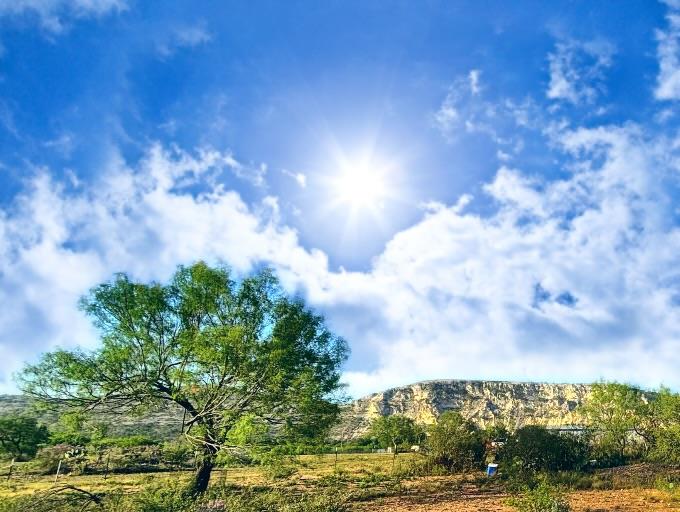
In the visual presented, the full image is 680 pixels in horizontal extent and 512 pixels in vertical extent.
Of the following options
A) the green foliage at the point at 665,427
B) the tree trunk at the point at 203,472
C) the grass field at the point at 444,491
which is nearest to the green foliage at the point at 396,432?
the grass field at the point at 444,491

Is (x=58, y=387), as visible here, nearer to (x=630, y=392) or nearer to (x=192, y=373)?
(x=192, y=373)

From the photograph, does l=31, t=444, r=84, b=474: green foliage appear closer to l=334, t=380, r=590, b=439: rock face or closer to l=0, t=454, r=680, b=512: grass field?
l=0, t=454, r=680, b=512: grass field

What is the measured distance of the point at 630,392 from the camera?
56094mm

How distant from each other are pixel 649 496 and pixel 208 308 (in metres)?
25.7

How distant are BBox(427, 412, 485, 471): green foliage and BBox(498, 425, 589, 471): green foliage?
7.29 feet

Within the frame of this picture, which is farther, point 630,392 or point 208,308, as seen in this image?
point 630,392

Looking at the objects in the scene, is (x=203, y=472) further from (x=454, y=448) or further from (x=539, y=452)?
(x=539, y=452)

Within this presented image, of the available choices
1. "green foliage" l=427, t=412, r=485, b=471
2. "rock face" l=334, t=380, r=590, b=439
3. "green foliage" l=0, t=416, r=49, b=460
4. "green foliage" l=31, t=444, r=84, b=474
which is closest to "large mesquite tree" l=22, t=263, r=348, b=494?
"green foliage" l=427, t=412, r=485, b=471

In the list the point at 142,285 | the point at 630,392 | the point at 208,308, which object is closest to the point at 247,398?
the point at 208,308

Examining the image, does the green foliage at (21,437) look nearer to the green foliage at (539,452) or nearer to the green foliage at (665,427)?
the green foliage at (539,452)

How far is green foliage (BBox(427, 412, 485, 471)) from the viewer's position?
128ft

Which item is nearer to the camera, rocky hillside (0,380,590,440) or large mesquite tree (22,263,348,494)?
large mesquite tree (22,263,348,494)

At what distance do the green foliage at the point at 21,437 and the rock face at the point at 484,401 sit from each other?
102216mm

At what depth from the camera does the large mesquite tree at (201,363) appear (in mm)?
22406
